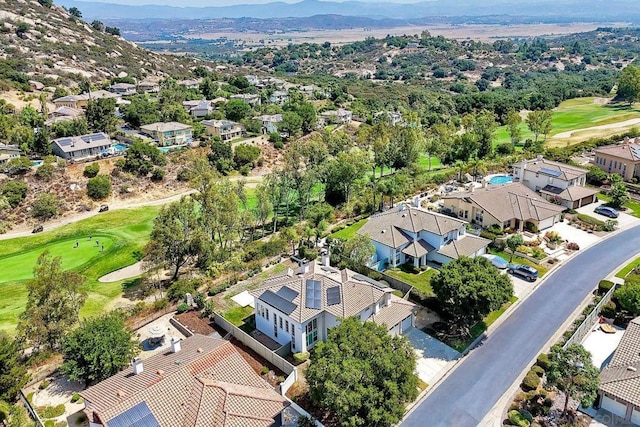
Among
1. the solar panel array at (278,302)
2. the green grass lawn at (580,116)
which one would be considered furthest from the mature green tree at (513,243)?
the green grass lawn at (580,116)

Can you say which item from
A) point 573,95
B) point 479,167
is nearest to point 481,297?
point 479,167

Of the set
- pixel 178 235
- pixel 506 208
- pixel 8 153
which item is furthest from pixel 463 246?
pixel 8 153

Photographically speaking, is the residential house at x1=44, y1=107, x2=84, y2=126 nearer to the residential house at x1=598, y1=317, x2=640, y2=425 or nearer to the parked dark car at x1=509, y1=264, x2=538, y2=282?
the parked dark car at x1=509, y1=264, x2=538, y2=282

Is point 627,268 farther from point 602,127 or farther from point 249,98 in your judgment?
point 249,98

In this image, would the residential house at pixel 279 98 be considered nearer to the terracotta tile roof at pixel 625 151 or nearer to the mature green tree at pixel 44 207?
the mature green tree at pixel 44 207

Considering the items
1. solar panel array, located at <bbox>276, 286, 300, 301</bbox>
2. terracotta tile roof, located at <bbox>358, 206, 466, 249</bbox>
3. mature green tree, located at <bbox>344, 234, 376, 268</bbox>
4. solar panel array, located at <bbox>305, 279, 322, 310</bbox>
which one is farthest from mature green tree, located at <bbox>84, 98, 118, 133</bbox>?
solar panel array, located at <bbox>305, 279, 322, 310</bbox>

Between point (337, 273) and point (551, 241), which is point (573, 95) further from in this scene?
point (337, 273)
